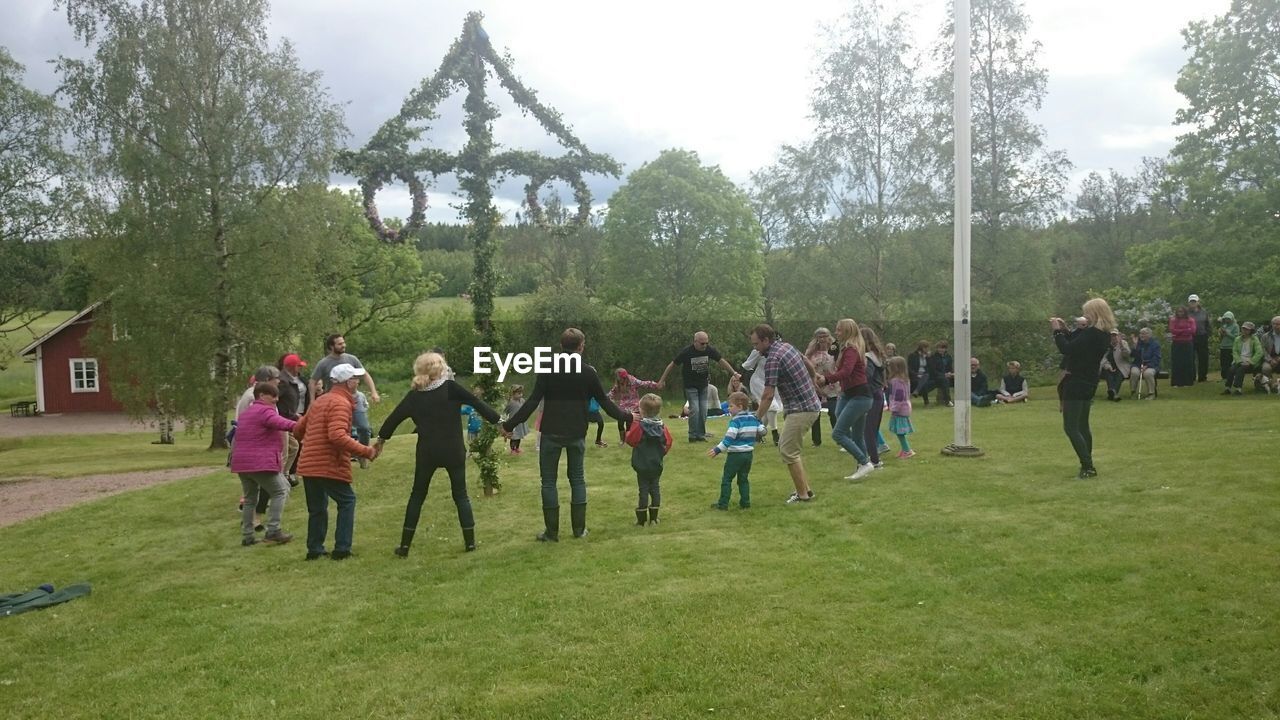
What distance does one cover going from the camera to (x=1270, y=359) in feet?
59.0

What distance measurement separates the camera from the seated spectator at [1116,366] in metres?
19.2

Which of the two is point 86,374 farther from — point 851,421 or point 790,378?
point 790,378

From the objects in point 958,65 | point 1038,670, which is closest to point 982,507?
point 1038,670

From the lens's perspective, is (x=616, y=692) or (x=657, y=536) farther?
(x=657, y=536)

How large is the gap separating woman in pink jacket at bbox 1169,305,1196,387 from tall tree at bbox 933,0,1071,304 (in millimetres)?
10219

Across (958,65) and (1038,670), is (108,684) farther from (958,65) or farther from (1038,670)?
(958,65)

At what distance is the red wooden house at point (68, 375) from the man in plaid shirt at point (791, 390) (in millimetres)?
43525

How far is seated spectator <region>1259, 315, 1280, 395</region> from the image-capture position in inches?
703

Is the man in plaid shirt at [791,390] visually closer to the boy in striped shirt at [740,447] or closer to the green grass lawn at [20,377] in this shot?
the boy in striped shirt at [740,447]

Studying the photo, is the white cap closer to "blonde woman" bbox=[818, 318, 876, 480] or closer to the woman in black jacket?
"blonde woman" bbox=[818, 318, 876, 480]

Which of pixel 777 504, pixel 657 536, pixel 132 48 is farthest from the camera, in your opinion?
pixel 132 48

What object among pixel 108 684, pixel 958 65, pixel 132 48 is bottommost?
pixel 108 684

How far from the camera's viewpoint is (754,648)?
5.27 meters

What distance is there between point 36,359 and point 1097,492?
4837 cm
